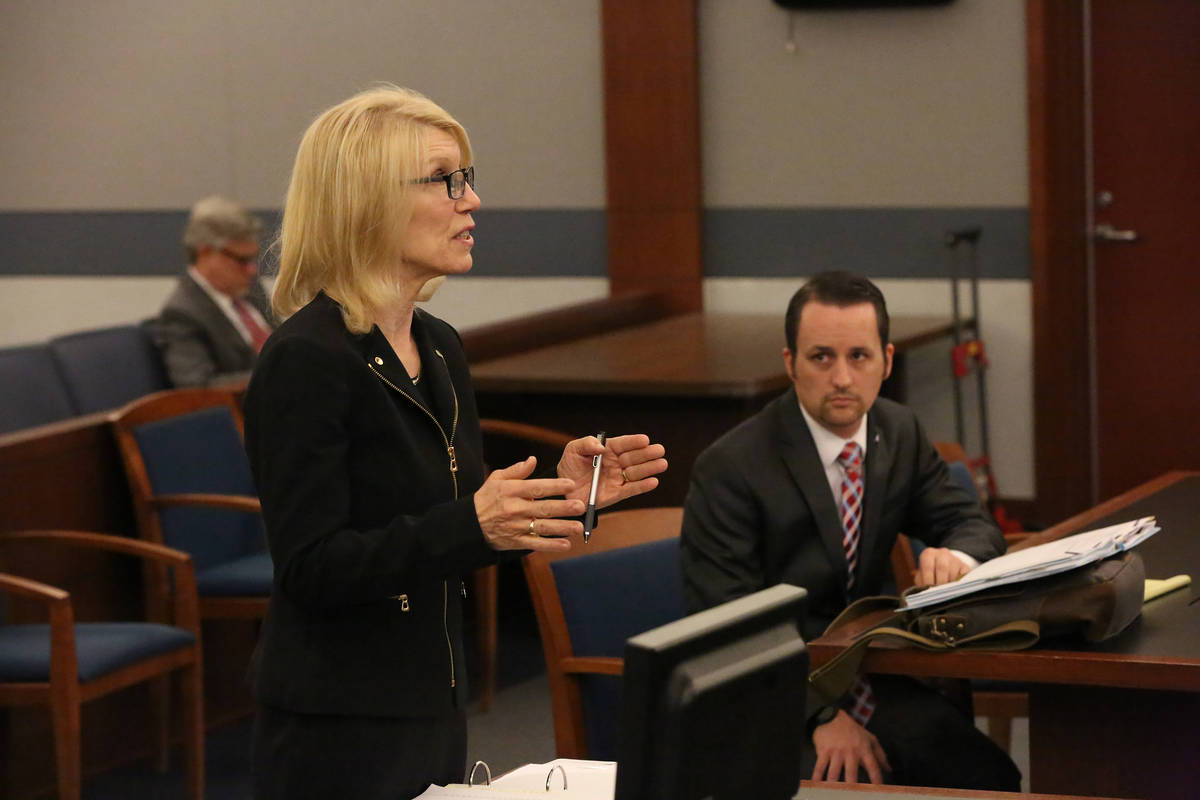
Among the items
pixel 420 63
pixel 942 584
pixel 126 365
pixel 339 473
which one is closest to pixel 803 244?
pixel 420 63

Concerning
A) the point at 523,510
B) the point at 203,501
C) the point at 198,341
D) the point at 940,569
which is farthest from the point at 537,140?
the point at 523,510

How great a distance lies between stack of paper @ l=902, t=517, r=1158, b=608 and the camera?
2393mm

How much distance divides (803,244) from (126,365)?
2.65 meters

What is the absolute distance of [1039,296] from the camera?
623cm

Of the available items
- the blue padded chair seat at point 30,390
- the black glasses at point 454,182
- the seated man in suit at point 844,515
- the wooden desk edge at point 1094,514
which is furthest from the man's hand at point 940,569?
the blue padded chair seat at point 30,390

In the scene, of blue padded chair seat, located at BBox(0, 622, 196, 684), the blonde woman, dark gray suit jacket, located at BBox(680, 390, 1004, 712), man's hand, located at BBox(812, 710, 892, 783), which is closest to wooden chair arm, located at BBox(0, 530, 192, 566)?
blue padded chair seat, located at BBox(0, 622, 196, 684)

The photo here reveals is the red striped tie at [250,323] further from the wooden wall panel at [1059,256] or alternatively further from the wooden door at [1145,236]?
the wooden door at [1145,236]

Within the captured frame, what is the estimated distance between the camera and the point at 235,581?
4.37 meters

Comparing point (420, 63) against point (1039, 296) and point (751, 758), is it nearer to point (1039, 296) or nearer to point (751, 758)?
point (1039, 296)

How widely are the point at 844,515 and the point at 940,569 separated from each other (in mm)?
255

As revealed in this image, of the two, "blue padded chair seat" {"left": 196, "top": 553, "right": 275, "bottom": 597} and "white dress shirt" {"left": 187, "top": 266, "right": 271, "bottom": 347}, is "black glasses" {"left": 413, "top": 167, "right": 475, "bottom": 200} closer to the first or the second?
"blue padded chair seat" {"left": 196, "top": 553, "right": 275, "bottom": 597}

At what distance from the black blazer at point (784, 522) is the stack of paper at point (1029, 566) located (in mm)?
292

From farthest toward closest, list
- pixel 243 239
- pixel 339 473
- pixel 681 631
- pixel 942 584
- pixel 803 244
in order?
1. pixel 803 244
2. pixel 243 239
3. pixel 942 584
4. pixel 339 473
5. pixel 681 631

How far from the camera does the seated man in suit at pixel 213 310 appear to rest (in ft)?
18.0
